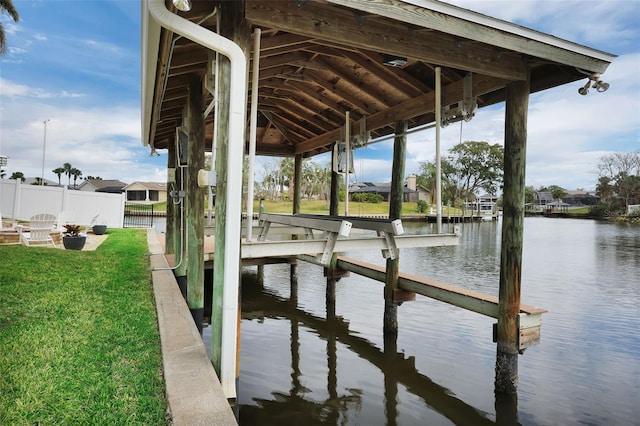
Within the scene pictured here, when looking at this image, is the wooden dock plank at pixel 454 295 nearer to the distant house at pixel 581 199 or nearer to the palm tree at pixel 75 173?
the palm tree at pixel 75 173

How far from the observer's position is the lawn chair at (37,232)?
898 centimetres

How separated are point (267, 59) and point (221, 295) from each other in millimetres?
3455

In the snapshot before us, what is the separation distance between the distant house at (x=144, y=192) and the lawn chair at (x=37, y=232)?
37.2 m

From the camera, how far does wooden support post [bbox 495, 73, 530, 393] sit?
4.55m

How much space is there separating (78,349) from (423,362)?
4481 millimetres

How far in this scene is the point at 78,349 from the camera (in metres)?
3.26

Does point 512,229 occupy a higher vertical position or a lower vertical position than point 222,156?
lower

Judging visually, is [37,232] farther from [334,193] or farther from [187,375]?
[187,375]

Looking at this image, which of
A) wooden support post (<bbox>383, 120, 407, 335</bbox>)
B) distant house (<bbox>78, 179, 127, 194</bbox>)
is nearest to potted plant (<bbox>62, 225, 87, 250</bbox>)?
wooden support post (<bbox>383, 120, 407, 335</bbox>)

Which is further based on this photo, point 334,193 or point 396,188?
point 334,193

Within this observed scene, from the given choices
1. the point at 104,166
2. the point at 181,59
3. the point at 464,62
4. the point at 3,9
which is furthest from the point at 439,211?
the point at 104,166

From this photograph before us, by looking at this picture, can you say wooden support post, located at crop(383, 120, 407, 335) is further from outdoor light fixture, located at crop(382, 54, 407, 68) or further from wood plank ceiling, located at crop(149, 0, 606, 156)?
outdoor light fixture, located at crop(382, 54, 407, 68)

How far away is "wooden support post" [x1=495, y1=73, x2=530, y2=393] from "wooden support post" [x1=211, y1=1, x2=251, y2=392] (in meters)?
3.22

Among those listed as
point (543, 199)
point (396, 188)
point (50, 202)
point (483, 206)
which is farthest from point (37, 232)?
point (543, 199)
